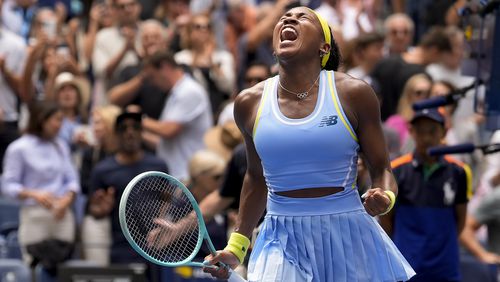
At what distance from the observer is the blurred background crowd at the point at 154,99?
9.89 meters

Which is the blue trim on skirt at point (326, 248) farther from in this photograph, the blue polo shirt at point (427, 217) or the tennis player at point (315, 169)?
the blue polo shirt at point (427, 217)

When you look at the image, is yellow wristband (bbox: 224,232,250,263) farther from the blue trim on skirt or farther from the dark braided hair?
the dark braided hair

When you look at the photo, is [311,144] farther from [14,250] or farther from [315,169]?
[14,250]

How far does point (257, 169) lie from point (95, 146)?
231 inches

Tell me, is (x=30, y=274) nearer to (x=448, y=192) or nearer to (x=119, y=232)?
(x=119, y=232)

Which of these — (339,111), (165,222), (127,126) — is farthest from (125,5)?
(339,111)

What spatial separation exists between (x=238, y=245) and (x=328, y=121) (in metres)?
0.70

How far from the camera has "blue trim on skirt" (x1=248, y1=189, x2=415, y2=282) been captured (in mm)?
5500

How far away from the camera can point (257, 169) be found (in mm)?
5820

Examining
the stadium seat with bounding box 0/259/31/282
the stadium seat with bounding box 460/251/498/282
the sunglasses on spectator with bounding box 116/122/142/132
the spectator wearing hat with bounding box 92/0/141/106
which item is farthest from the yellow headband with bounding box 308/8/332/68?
the spectator wearing hat with bounding box 92/0/141/106

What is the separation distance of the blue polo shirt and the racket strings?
2587 millimetres

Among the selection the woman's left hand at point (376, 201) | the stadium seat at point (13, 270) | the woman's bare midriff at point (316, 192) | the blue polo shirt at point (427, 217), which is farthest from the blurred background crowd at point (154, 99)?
the woman's left hand at point (376, 201)

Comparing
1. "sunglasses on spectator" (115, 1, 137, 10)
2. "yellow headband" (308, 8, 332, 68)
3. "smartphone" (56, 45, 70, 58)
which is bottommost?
"smartphone" (56, 45, 70, 58)

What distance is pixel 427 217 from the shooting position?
796cm
